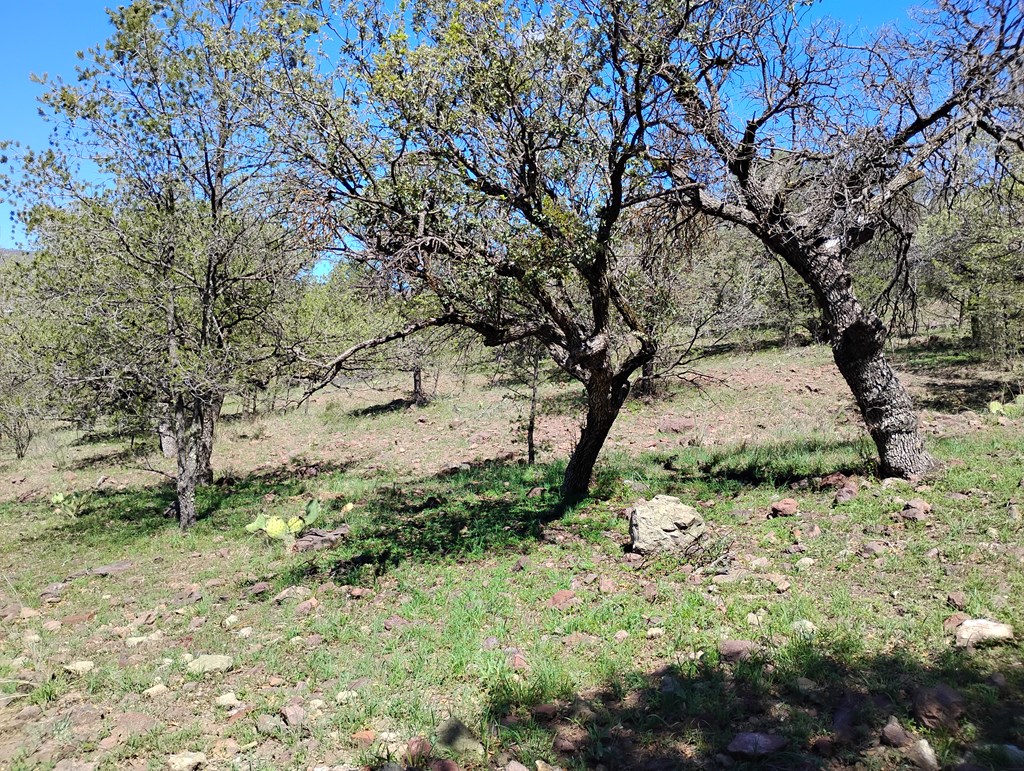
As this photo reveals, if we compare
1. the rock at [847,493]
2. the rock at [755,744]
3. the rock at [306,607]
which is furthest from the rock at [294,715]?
the rock at [847,493]

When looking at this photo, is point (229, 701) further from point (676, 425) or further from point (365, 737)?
point (676, 425)

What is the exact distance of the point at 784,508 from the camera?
6.16 metres

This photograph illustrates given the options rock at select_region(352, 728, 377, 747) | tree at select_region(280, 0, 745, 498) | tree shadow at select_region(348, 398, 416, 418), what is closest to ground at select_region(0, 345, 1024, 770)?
rock at select_region(352, 728, 377, 747)

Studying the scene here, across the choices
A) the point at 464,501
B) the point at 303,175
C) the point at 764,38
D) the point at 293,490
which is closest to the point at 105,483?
the point at 293,490

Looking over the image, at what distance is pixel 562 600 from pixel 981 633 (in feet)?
9.27

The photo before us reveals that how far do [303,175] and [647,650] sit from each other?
577 centimetres

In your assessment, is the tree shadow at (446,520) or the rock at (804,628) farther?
the tree shadow at (446,520)

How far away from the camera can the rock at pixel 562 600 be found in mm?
4988

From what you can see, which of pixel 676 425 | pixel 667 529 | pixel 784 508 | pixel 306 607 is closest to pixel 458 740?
pixel 306 607

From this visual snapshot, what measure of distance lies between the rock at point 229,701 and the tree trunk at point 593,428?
4661 mm

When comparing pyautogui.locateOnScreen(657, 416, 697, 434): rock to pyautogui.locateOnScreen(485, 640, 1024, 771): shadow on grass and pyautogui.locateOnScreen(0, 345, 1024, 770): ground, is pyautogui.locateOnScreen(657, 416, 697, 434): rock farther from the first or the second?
pyautogui.locateOnScreen(485, 640, 1024, 771): shadow on grass

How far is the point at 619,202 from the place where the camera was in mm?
6027

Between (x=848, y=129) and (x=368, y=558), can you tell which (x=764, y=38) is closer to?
(x=848, y=129)

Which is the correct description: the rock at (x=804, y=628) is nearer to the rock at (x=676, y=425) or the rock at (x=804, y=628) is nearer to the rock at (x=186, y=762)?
the rock at (x=186, y=762)
